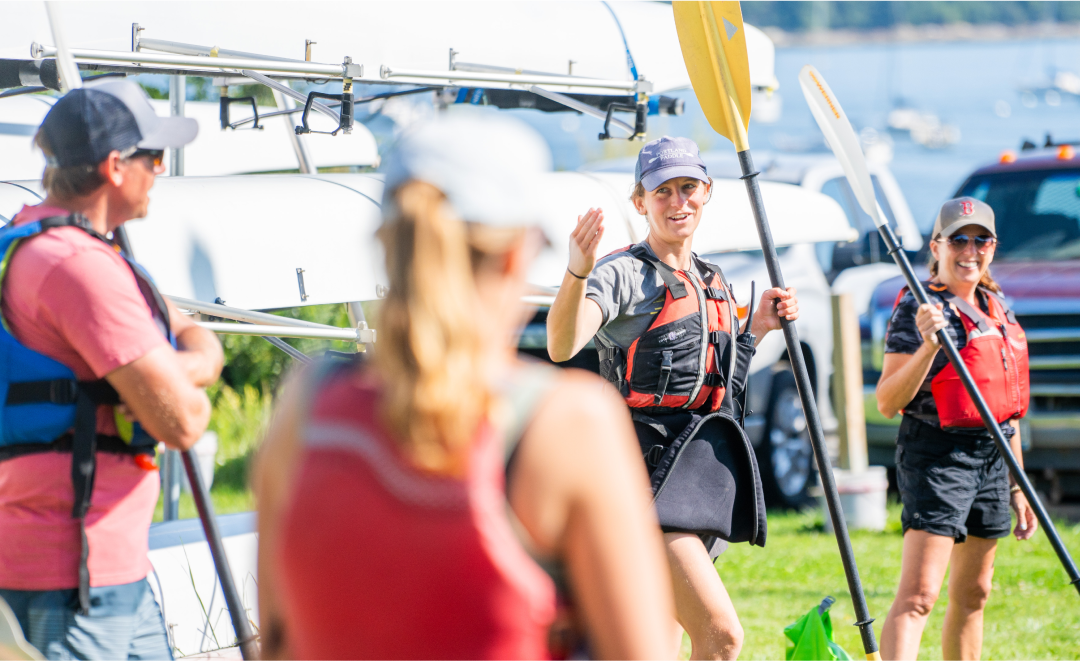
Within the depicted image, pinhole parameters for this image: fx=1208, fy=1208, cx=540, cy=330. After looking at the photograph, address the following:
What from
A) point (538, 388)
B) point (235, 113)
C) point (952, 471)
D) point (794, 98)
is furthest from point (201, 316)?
point (794, 98)

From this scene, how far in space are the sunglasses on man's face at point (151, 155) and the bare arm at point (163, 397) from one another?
17.7 inches

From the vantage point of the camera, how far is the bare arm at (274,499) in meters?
1.57

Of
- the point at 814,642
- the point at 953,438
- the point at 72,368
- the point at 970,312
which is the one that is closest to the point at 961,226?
the point at 970,312

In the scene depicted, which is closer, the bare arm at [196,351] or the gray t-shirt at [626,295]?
the bare arm at [196,351]

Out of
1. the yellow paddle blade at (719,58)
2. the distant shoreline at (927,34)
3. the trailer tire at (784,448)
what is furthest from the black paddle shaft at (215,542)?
the distant shoreline at (927,34)

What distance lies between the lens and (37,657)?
7.49 feet

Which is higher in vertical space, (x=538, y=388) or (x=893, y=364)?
(x=538, y=388)

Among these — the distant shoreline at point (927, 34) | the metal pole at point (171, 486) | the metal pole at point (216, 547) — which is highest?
the distant shoreline at point (927, 34)

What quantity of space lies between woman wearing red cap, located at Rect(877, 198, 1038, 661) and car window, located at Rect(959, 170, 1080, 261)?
4.35m

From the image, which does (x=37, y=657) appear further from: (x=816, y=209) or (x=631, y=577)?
(x=816, y=209)

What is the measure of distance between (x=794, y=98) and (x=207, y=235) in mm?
131278

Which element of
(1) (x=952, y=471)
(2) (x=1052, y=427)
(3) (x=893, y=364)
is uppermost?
(3) (x=893, y=364)

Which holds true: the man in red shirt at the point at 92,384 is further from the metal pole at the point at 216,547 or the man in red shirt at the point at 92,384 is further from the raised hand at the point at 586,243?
the raised hand at the point at 586,243

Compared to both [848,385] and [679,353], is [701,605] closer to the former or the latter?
[679,353]
